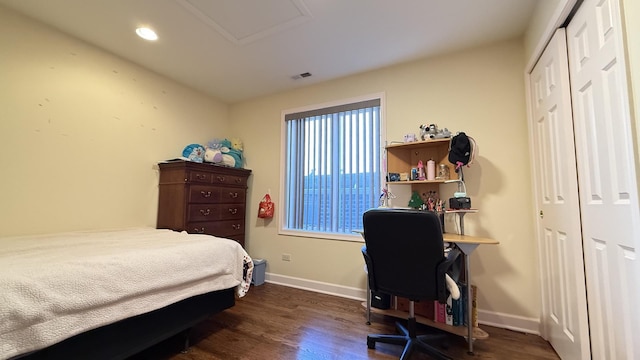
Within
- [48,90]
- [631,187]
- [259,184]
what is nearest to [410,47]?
[631,187]

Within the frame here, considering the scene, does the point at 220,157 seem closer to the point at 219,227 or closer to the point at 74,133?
the point at 219,227

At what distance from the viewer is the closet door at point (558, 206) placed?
1.48 meters

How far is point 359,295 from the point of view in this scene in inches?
109

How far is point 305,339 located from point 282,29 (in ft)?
8.58

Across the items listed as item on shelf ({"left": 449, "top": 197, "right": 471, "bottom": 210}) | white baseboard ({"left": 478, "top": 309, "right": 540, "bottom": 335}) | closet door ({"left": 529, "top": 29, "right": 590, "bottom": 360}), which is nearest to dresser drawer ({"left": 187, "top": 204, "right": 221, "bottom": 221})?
item on shelf ({"left": 449, "top": 197, "right": 471, "bottom": 210})

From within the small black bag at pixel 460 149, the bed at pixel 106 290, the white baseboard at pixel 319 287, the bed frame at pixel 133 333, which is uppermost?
the small black bag at pixel 460 149

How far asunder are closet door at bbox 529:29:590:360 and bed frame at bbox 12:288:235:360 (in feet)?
7.86

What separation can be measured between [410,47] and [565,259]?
7.00ft

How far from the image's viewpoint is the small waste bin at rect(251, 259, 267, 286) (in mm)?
3195

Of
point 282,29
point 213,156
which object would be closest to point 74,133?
point 213,156

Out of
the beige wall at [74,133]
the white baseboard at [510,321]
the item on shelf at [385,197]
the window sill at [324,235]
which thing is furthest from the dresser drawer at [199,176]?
the white baseboard at [510,321]

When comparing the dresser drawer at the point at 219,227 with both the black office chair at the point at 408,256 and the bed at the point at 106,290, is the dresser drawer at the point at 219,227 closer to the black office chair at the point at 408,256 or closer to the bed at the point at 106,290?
the bed at the point at 106,290

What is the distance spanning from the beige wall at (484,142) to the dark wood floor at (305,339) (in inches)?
15.7

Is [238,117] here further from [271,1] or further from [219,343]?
[219,343]
